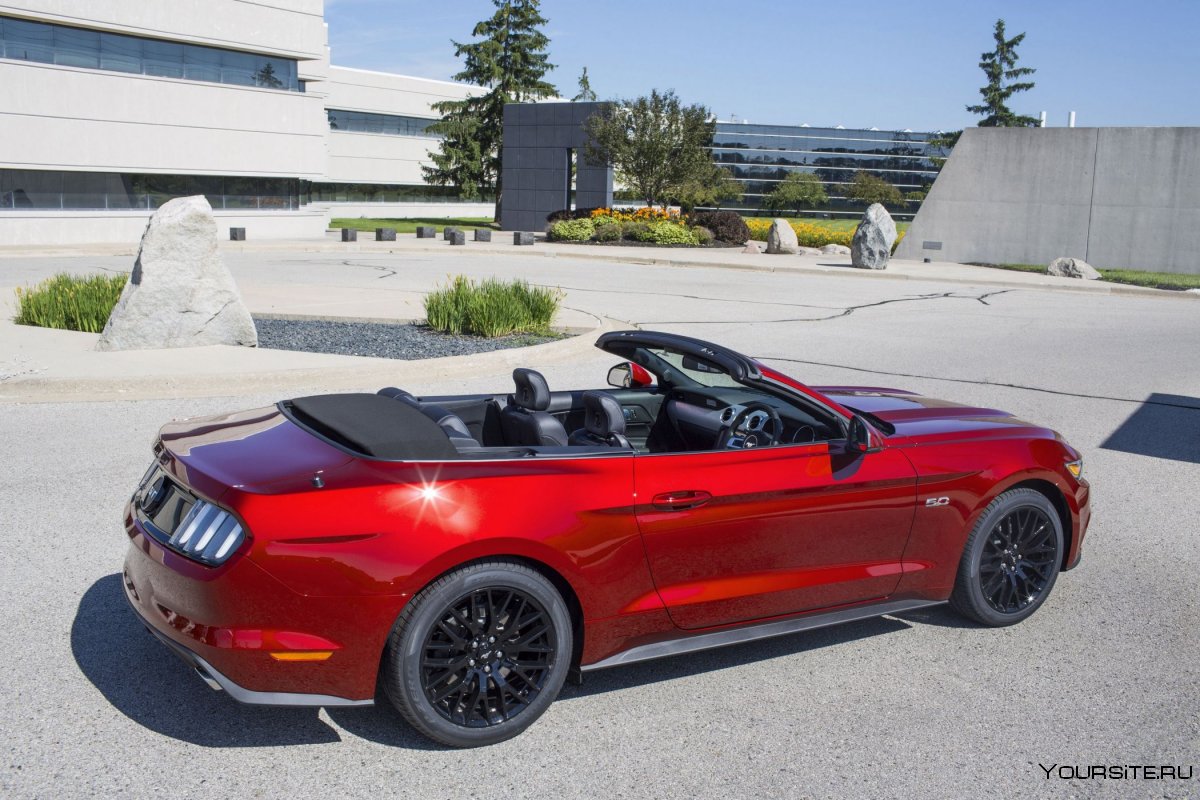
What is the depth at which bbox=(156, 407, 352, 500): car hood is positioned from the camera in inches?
151

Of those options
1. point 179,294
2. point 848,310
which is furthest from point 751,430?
point 848,310

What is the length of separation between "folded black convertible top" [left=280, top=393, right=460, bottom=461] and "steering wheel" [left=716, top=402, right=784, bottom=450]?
1.29 metres

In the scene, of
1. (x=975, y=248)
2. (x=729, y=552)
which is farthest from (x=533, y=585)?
(x=975, y=248)

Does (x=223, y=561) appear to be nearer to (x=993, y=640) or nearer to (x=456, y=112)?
(x=993, y=640)

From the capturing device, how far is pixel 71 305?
13938 millimetres

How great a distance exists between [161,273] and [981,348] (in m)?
10.7

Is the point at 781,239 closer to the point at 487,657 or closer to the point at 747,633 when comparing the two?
the point at 747,633

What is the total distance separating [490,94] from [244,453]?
205 ft

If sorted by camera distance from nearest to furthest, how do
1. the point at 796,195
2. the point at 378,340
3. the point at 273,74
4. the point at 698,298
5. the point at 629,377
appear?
the point at 629,377 < the point at 378,340 < the point at 698,298 < the point at 273,74 < the point at 796,195

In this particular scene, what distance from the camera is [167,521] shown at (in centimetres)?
404

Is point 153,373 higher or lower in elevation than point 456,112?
lower

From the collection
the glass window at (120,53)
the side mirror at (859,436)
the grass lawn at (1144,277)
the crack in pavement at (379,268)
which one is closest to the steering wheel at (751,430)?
the side mirror at (859,436)

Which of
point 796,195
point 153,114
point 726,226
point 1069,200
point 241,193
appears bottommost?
point 726,226

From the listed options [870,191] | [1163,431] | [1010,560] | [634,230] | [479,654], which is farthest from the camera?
[870,191]
